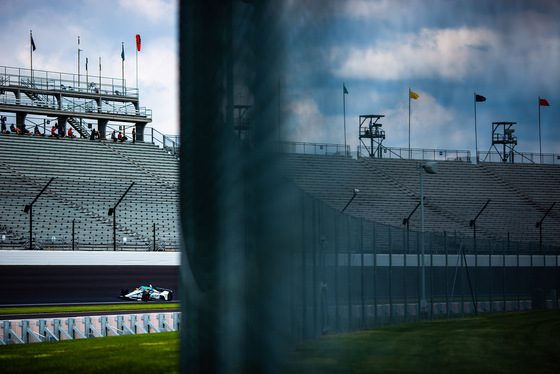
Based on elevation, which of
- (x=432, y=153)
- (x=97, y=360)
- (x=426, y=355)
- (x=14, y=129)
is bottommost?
(x=97, y=360)

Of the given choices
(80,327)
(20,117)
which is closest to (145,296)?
(80,327)

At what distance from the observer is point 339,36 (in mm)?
4293

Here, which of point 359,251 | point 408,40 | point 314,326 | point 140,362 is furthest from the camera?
point 359,251

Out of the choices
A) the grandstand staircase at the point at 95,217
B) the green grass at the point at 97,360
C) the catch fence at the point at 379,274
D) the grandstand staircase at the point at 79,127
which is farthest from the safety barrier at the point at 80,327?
the grandstand staircase at the point at 79,127

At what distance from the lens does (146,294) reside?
96.2ft

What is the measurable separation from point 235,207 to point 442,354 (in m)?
2.45

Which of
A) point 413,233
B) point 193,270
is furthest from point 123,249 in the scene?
point 193,270

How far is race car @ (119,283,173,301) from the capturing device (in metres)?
29.2

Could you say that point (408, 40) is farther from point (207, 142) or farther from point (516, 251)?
point (516, 251)

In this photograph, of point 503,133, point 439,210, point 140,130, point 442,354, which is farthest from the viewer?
point 140,130

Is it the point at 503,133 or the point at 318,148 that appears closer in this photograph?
the point at 318,148

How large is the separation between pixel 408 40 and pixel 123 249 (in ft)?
99.4

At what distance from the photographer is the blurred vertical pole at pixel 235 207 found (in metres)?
4.62

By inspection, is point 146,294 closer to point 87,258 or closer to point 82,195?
point 87,258
